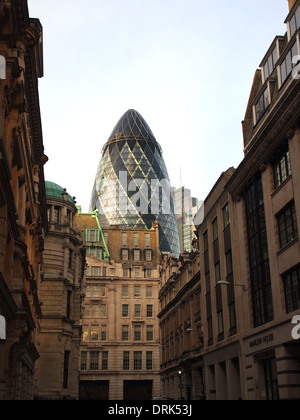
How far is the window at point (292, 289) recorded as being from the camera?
31.5 m

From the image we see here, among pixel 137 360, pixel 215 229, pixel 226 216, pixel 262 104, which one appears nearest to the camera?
pixel 262 104

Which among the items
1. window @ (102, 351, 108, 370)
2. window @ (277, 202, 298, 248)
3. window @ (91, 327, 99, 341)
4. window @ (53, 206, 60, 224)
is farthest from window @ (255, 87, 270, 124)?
window @ (102, 351, 108, 370)

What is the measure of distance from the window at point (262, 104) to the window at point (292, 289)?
13106 millimetres

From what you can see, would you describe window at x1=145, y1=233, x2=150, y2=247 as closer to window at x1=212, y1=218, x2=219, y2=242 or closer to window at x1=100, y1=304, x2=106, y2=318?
window at x1=100, y1=304, x2=106, y2=318

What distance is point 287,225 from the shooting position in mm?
33250

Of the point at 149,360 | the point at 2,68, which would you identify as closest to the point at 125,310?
the point at 149,360

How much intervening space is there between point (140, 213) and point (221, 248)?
134m

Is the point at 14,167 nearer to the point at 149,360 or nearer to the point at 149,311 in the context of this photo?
the point at 149,311

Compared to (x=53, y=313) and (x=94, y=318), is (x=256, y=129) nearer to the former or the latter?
(x=53, y=313)

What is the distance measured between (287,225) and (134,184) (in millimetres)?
155042

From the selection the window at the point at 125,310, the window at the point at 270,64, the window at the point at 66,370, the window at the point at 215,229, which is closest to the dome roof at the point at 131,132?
the window at the point at 125,310

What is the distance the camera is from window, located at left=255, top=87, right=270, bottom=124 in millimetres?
39156

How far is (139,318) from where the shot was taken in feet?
366
